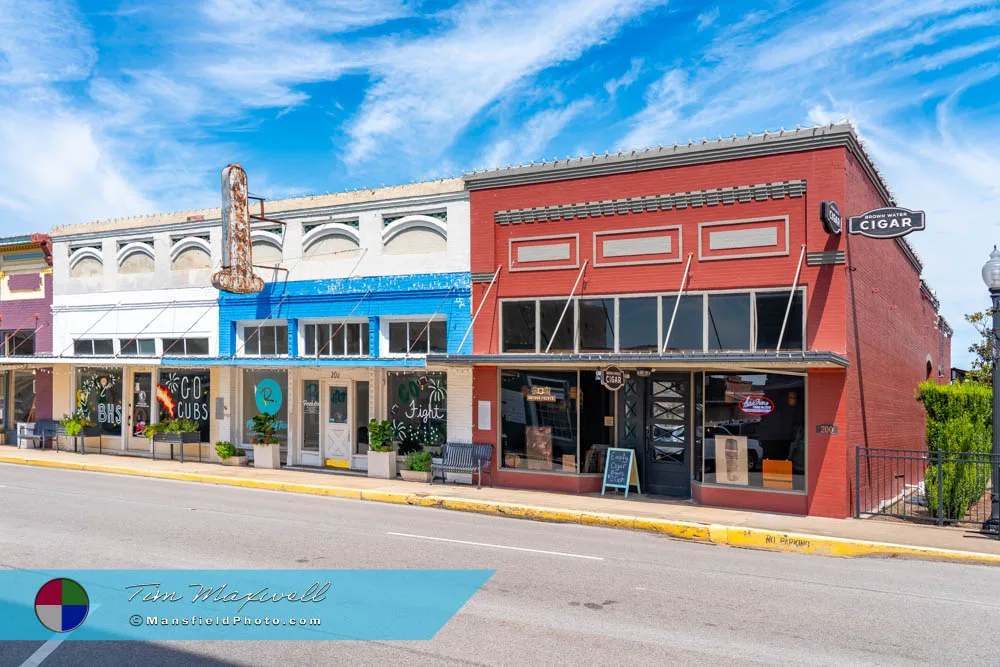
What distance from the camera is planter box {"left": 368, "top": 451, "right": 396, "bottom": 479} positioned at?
1917 centimetres

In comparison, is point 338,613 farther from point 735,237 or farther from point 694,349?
point 735,237

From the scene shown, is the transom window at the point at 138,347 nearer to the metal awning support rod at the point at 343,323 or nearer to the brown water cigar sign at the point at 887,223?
the metal awning support rod at the point at 343,323

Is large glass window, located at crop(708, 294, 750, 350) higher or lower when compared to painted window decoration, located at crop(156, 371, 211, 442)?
higher

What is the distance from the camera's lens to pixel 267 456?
2095cm

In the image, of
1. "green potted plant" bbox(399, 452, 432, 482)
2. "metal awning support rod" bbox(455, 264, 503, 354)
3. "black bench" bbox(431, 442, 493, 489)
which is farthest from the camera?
"green potted plant" bbox(399, 452, 432, 482)

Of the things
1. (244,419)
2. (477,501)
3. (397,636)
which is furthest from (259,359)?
(397,636)

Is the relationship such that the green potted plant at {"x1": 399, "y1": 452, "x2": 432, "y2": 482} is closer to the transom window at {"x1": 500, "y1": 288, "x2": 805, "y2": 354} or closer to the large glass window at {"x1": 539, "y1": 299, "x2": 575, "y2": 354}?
the transom window at {"x1": 500, "y1": 288, "x2": 805, "y2": 354}

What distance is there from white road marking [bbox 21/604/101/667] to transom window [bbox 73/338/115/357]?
19.0 metres

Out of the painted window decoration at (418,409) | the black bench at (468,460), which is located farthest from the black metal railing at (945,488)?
the painted window decoration at (418,409)

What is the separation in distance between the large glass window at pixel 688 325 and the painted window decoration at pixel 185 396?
13.5m

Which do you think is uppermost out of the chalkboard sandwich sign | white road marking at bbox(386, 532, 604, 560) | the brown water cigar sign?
the brown water cigar sign

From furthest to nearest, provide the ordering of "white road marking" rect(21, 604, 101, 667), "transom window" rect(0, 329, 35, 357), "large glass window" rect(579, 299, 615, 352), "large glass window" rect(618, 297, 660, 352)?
1. "transom window" rect(0, 329, 35, 357)
2. "large glass window" rect(579, 299, 615, 352)
3. "large glass window" rect(618, 297, 660, 352)
4. "white road marking" rect(21, 604, 101, 667)

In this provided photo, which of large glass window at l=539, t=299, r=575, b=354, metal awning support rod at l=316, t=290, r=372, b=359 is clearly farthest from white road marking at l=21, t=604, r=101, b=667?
metal awning support rod at l=316, t=290, r=372, b=359

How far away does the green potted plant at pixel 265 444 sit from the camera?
20.9 metres
